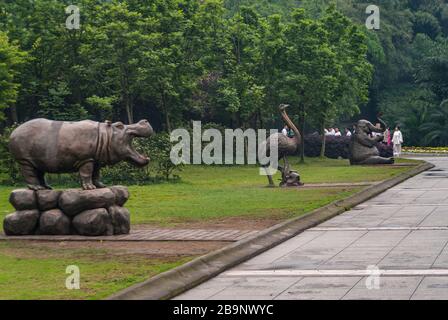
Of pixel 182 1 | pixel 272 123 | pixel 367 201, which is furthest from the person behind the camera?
pixel 272 123

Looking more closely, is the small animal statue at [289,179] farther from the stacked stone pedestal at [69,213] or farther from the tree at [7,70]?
the stacked stone pedestal at [69,213]

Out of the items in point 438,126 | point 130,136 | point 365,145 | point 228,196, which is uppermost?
point 130,136

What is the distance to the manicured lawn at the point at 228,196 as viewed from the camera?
834 inches

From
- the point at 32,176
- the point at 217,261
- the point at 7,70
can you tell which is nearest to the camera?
the point at 217,261

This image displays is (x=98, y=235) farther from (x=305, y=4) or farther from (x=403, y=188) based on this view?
(x=305, y=4)

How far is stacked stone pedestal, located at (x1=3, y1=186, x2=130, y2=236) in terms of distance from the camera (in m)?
17.3

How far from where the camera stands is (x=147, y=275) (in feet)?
41.8

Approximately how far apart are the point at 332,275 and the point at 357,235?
4664 mm

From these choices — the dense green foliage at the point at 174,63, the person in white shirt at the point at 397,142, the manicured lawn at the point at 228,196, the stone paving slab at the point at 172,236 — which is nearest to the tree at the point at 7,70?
the dense green foliage at the point at 174,63

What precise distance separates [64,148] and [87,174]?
0.61m


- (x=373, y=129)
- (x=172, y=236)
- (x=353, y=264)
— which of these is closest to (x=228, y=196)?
(x=172, y=236)

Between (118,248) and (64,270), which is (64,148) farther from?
(64,270)

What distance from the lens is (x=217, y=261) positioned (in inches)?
551
